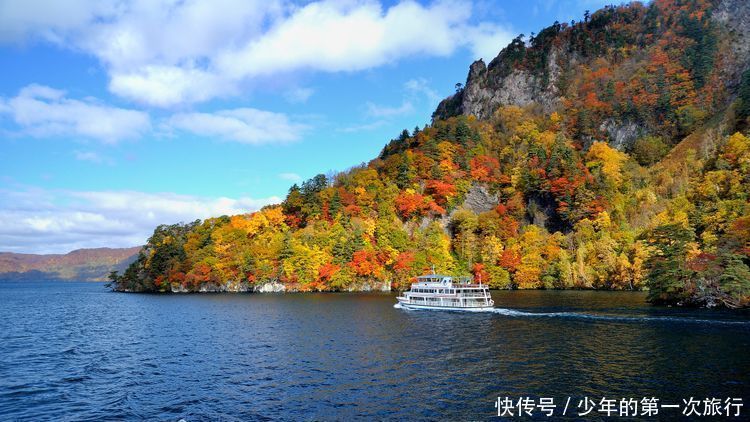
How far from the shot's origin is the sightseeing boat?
7719cm

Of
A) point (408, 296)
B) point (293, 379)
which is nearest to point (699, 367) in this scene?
point (293, 379)

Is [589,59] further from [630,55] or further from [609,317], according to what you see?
[609,317]

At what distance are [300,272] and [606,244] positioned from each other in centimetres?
A: 8167

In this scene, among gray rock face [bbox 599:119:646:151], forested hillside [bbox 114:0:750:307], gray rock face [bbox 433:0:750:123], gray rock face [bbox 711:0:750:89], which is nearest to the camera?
forested hillside [bbox 114:0:750:307]

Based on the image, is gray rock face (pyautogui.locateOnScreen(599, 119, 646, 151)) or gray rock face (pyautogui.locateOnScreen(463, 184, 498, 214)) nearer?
gray rock face (pyautogui.locateOnScreen(463, 184, 498, 214))

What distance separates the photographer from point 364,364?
3912cm

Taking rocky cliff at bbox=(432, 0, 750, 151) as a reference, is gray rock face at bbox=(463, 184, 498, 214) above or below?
below

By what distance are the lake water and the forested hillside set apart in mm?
53579

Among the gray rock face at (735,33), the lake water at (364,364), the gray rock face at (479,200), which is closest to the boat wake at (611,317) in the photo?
the lake water at (364,364)

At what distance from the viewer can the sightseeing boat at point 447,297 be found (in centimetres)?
7719

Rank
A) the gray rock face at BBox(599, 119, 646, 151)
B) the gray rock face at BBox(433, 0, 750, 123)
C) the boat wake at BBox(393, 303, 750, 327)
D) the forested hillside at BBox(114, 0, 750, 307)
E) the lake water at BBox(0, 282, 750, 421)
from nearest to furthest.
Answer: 1. the lake water at BBox(0, 282, 750, 421)
2. the boat wake at BBox(393, 303, 750, 327)
3. the forested hillside at BBox(114, 0, 750, 307)
4. the gray rock face at BBox(433, 0, 750, 123)
5. the gray rock face at BBox(599, 119, 646, 151)

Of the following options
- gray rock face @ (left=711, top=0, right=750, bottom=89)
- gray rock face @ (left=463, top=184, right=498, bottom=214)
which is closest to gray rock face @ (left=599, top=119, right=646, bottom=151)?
gray rock face @ (left=711, top=0, right=750, bottom=89)

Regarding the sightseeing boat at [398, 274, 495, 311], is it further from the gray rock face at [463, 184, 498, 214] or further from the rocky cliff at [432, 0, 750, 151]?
the rocky cliff at [432, 0, 750, 151]

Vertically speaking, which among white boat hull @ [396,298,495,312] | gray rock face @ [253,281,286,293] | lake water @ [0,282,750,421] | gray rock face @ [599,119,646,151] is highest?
gray rock face @ [599,119,646,151]
